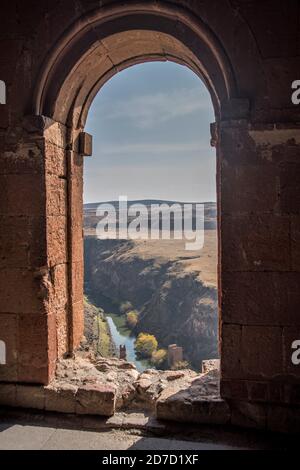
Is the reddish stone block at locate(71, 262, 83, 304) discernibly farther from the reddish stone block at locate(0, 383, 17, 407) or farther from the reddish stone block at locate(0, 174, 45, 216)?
the reddish stone block at locate(0, 383, 17, 407)

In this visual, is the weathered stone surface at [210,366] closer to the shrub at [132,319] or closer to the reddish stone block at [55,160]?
the reddish stone block at [55,160]

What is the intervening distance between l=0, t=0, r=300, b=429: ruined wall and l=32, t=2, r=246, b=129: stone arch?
0.21ft

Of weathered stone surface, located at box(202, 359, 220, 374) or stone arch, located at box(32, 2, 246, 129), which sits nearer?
stone arch, located at box(32, 2, 246, 129)

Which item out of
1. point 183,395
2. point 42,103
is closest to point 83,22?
point 42,103

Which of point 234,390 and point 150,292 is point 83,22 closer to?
point 234,390

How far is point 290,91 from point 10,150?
8.50ft

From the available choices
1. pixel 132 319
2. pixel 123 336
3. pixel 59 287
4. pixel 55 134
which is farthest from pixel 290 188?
pixel 132 319

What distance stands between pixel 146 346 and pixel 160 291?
44.0 ft

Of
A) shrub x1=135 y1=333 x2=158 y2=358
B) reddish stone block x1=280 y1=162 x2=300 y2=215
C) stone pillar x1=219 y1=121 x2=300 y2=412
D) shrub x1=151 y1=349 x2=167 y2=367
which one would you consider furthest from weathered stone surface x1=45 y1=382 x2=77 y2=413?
shrub x1=135 y1=333 x2=158 y2=358

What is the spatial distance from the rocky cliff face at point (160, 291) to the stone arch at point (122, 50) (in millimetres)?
39894

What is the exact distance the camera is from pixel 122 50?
4047 millimetres

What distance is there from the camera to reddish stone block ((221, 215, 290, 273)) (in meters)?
3.24

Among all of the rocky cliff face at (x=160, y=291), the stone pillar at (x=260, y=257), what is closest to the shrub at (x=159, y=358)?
the rocky cliff face at (x=160, y=291)
